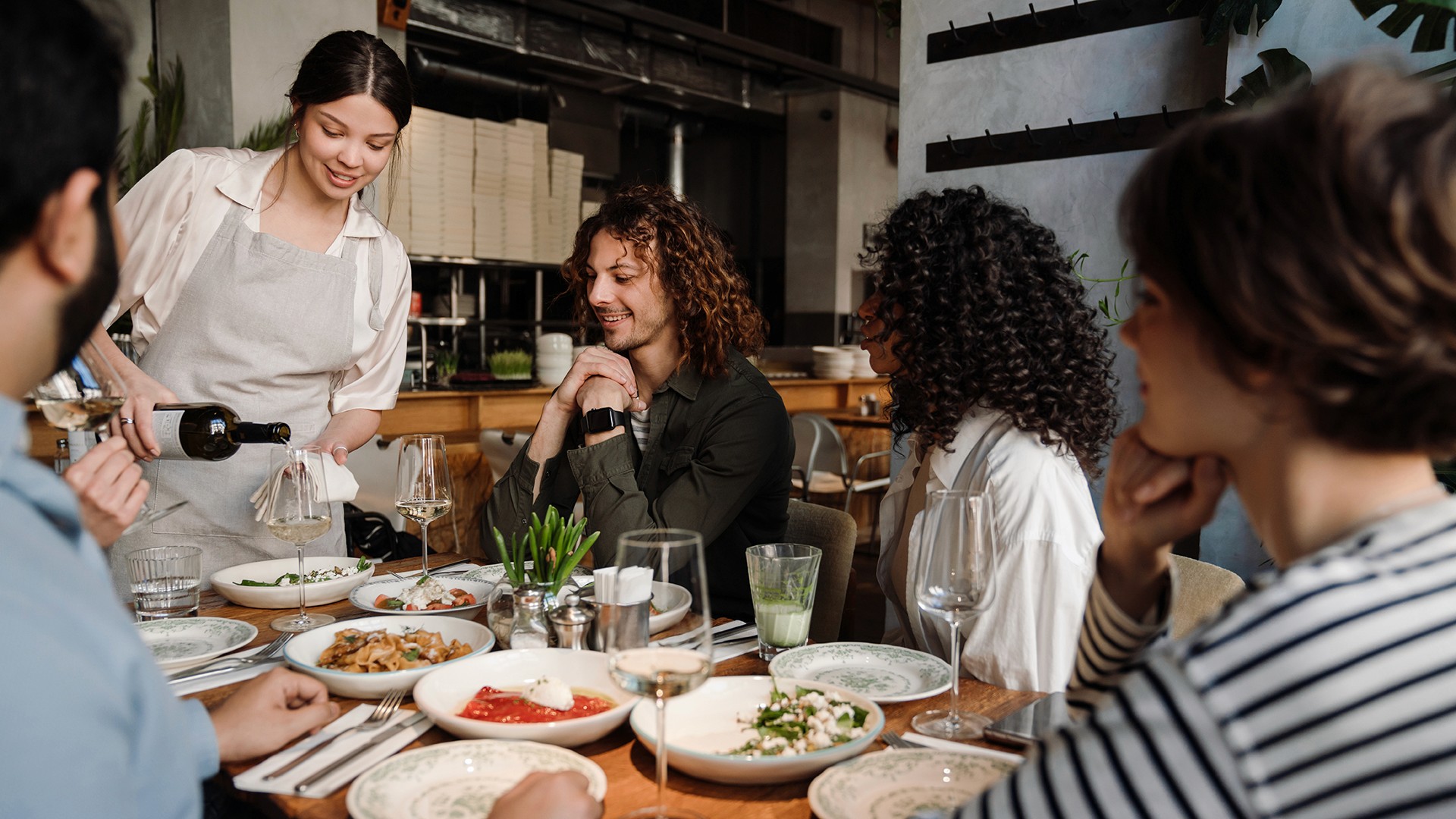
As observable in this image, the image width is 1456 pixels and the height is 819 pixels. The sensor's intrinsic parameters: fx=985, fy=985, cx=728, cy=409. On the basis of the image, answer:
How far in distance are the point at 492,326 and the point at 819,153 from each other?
12.4 ft

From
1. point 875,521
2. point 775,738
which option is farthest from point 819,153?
point 775,738

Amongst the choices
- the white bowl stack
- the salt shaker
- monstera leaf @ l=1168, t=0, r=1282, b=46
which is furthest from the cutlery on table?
the white bowl stack

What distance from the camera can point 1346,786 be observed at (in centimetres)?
57

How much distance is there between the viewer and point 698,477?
2.04 meters

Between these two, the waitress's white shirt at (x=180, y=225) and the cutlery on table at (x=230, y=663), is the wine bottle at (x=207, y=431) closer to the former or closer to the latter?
the waitress's white shirt at (x=180, y=225)

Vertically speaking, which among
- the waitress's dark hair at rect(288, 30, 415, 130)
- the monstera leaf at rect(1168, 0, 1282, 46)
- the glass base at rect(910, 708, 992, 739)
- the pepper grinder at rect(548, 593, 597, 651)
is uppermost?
the monstera leaf at rect(1168, 0, 1282, 46)

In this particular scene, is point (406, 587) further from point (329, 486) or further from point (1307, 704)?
point (1307, 704)

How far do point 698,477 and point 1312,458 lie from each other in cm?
143

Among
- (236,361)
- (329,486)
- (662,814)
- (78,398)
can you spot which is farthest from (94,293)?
(236,361)

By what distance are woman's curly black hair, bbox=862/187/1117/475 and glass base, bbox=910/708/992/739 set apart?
631 mm

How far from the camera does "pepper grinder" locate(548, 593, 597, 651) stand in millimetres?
1372

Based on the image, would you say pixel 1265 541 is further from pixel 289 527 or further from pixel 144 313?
pixel 144 313

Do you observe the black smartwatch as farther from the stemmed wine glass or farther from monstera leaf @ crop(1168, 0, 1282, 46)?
monstera leaf @ crop(1168, 0, 1282, 46)

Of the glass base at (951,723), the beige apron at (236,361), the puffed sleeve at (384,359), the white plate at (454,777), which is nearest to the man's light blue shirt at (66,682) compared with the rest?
the white plate at (454,777)
